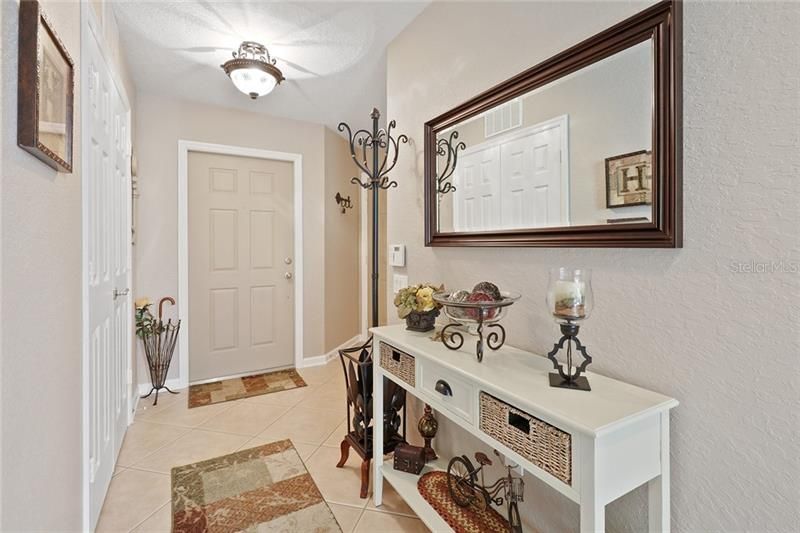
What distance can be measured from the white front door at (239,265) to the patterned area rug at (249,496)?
4.68 feet

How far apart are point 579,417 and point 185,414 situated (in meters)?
2.78

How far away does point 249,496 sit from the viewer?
1.77 metres

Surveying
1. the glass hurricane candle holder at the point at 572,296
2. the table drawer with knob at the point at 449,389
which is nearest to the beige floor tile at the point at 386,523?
the table drawer with knob at the point at 449,389

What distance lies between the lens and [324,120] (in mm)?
3555

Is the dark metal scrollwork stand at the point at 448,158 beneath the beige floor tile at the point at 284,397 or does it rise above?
above

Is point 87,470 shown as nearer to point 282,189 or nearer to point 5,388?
point 5,388

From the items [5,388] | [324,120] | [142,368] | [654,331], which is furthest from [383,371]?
[324,120]

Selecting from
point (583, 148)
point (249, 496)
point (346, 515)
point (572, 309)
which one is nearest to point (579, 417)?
point (572, 309)

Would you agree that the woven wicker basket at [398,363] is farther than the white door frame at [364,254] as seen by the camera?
No

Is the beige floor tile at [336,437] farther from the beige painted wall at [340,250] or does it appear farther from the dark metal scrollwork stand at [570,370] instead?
the dark metal scrollwork stand at [570,370]

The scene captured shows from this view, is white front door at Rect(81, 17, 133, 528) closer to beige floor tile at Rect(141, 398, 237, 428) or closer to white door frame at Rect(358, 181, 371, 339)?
beige floor tile at Rect(141, 398, 237, 428)

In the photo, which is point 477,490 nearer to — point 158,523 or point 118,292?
point 158,523

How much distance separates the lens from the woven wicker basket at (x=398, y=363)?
1432mm

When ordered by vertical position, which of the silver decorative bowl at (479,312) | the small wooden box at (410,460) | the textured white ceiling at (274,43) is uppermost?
the textured white ceiling at (274,43)
